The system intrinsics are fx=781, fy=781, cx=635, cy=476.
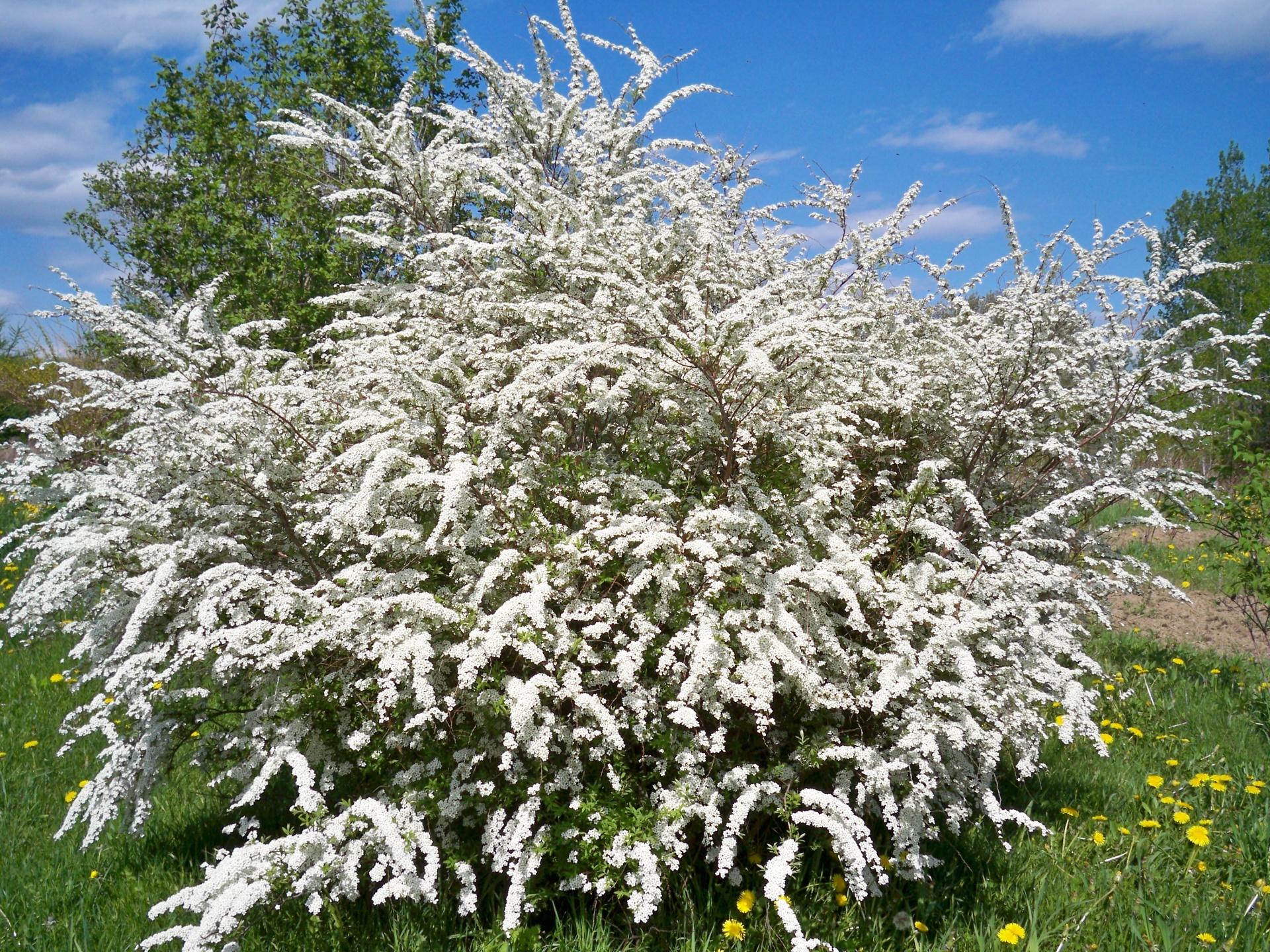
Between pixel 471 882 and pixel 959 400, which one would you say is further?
pixel 959 400

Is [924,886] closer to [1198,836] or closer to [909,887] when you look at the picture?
[909,887]

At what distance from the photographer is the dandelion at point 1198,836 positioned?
122 inches

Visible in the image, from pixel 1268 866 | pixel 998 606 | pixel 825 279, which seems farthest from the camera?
pixel 825 279

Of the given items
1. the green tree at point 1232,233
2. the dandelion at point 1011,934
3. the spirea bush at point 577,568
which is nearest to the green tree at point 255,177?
the spirea bush at point 577,568

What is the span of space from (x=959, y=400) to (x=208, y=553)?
3.62 meters

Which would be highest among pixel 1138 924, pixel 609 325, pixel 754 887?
pixel 609 325

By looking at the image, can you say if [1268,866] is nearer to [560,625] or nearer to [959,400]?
[959,400]

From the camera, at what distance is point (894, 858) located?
272 cm

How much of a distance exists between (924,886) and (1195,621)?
20.3ft

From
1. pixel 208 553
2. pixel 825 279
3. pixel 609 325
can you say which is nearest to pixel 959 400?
pixel 825 279

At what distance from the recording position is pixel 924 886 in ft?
10.0

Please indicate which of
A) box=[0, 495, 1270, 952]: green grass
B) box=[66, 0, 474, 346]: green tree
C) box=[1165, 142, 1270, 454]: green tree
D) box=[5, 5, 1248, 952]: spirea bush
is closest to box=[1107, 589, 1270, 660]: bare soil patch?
box=[0, 495, 1270, 952]: green grass

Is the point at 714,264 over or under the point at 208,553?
over

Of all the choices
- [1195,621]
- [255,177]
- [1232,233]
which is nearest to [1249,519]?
[1195,621]
